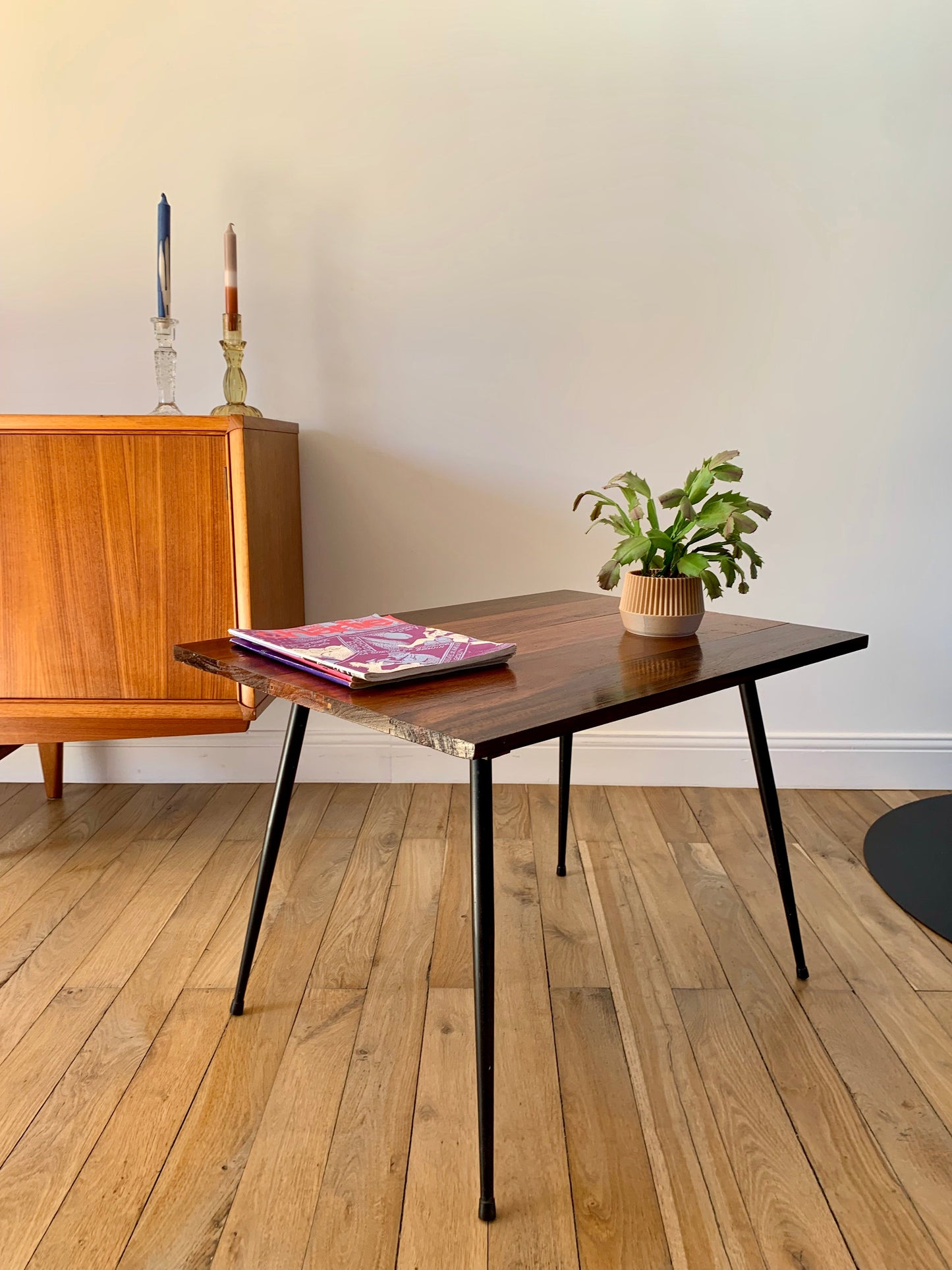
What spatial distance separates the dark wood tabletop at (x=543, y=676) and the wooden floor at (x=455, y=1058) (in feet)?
1.75

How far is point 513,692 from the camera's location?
3.43ft

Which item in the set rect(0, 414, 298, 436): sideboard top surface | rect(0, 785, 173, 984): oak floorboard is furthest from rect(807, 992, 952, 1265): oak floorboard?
rect(0, 414, 298, 436): sideboard top surface

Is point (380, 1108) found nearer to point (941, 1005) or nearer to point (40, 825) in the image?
point (941, 1005)

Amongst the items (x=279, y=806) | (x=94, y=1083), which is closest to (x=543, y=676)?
(x=279, y=806)

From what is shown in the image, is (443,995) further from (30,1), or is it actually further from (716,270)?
(30,1)

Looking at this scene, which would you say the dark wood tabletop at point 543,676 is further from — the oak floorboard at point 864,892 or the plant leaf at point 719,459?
the oak floorboard at point 864,892

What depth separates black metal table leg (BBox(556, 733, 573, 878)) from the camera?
1724 millimetres

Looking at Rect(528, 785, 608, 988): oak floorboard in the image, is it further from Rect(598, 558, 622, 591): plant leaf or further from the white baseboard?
Rect(598, 558, 622, 591): plant leaf

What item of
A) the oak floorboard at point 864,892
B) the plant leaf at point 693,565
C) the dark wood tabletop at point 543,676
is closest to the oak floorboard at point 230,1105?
the dark wood tabletop at point 543,676

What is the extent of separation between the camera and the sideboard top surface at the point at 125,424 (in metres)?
1.68

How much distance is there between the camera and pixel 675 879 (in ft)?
5.99

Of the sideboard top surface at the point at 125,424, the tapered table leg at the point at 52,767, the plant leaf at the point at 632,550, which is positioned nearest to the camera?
the plant leaf at the point at 632,550

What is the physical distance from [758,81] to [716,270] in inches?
15.7

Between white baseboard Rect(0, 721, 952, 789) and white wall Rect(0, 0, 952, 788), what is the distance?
0.03 meters
